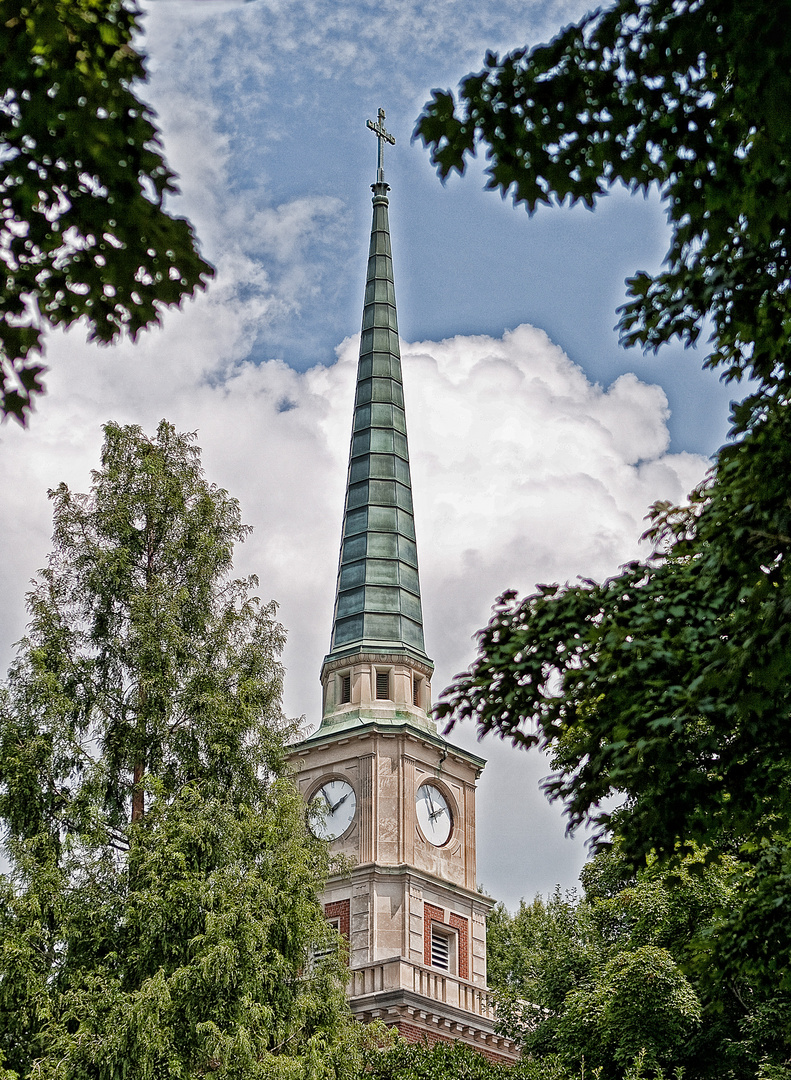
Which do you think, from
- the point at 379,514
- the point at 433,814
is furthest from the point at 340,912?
the point at 379,514

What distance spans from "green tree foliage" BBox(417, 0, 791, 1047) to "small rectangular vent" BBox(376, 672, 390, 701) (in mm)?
32117

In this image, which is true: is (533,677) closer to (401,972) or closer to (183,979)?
(183,979)

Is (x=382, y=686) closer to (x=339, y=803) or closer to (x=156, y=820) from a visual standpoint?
(x=339, y=803)

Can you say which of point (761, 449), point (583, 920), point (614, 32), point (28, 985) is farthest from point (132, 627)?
point (614, 32)

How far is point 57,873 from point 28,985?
68.2 inches

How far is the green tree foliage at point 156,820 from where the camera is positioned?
69.5 feet

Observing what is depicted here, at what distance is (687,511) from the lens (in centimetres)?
1401

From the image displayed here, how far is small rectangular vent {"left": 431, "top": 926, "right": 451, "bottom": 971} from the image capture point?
43.2 metres

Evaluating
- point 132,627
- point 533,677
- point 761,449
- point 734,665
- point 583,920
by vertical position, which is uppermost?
point 132,627

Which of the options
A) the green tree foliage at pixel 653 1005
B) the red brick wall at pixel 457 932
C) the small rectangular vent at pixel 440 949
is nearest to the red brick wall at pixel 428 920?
the red brick wall at pixel 457 932

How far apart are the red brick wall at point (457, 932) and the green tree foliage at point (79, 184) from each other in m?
36.8

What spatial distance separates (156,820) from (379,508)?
28.8 meters

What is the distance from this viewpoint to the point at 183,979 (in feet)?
68.9

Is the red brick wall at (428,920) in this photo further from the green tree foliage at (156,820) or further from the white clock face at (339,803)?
the green tree foliage at (156,820)
